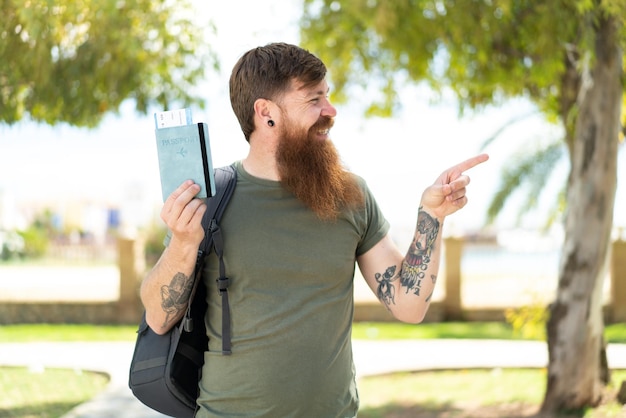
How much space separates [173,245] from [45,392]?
7422 mm

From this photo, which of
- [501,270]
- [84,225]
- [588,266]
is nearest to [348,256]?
[588,266]

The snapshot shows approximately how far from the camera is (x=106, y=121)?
857 cm

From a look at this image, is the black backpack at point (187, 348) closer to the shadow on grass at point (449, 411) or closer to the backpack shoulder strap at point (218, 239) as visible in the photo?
the backpack shoulder strap at point (218, 239)

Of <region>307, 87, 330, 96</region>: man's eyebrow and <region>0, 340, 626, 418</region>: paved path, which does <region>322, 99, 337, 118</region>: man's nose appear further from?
<region>0, 340, 626, 418</region>: paved path

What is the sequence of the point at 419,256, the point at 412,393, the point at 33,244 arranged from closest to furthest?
the point at 419,256 → the point at 412,393 → the point at 33,244

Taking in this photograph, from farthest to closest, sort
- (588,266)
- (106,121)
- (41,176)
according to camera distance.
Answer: (41,176) → (106,121) → (588,266)

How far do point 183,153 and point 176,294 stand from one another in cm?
44

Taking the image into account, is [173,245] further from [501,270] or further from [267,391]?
[501,270]

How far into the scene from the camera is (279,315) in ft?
8.57

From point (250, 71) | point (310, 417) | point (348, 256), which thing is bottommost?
point (310, 417)

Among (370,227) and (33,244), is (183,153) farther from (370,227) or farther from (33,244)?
(33,244)

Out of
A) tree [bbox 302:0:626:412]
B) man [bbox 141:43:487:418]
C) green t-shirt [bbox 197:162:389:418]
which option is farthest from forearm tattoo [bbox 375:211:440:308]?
tree [bbox 302:0:626:412]

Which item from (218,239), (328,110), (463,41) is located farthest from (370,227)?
(463,41)

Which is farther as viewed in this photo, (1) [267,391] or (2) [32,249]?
(2) [32,249]
